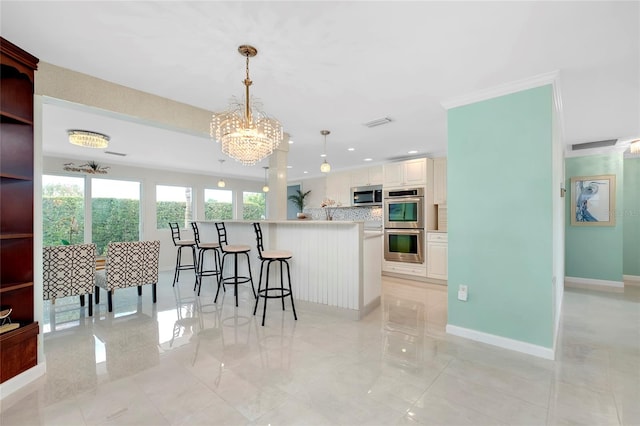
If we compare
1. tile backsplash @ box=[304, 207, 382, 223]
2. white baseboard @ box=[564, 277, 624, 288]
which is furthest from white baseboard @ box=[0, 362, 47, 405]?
white baseboard @ box=[564, 277, 624, 288]

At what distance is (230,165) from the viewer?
6953 millimetres

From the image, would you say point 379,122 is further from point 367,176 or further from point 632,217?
point 632,217

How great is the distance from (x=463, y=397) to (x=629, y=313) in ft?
11.4

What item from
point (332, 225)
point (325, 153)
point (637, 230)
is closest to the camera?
point (332, 225)

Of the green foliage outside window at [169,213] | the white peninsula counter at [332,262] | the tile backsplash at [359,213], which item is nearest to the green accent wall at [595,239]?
the tile backsplash at [359,213]

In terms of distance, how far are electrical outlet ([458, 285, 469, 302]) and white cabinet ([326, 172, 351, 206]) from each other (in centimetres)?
443

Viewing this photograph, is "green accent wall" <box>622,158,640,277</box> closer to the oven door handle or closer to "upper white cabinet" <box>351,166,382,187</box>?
the oven door handle

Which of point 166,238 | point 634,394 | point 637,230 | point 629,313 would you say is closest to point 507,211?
point 634,394

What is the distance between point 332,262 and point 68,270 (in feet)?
10.7

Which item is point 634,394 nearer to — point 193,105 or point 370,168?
point 193,105

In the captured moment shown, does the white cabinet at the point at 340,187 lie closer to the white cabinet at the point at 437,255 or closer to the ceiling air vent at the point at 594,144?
the white cabinet at the point at 437,255

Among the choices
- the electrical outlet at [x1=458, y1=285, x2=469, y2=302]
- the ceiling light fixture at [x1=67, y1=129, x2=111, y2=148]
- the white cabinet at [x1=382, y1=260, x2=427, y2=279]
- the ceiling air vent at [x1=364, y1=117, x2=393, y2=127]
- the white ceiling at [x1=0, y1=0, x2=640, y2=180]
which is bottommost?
the white cabinet at [x1=382, y1=260, x2=427, y2=279]

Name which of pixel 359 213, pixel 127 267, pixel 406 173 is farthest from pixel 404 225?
pixel 127 267

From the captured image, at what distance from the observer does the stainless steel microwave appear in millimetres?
6449
